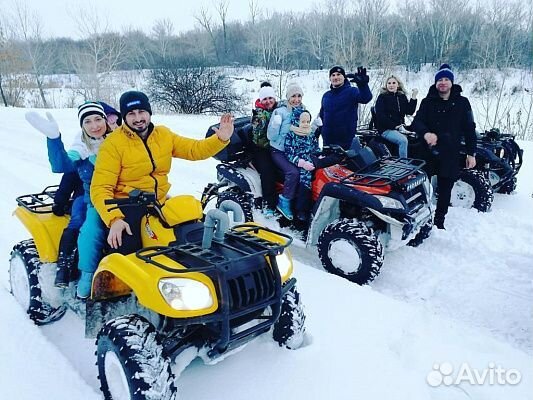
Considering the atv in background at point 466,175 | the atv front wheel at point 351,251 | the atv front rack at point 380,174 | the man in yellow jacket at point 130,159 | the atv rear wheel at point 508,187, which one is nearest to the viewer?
the man in yellow jacket at point 130,159

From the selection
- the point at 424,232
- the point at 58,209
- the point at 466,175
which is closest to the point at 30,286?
the point at 58,209

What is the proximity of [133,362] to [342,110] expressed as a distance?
425 centimetres

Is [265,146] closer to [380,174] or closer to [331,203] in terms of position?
[331,203]

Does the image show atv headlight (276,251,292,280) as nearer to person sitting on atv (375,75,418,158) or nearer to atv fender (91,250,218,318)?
atv fender (91,250,218,318)

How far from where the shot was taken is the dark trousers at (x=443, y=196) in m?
6.01

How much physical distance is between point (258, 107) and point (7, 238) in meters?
3.33

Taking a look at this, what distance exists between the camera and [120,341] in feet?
8.05

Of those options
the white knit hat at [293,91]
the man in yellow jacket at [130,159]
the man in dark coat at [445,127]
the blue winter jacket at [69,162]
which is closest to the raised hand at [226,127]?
the man in yellow jacket at [130,159]

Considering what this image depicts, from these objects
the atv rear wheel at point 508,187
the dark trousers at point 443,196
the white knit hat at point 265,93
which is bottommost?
the atv rear wheel at point 508,187

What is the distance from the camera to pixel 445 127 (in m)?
5.88

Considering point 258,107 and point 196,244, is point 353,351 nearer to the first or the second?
point 196,244

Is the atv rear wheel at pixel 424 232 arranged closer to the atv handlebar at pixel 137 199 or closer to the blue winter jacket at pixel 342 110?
the blue winter jacket at pixel 342 110

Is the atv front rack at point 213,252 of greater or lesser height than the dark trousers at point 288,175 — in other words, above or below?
above

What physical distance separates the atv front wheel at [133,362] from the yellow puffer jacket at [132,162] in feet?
2.44
